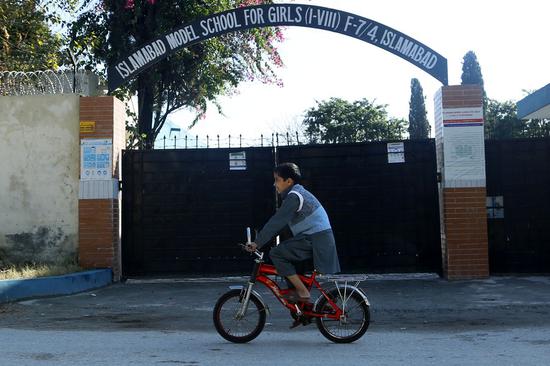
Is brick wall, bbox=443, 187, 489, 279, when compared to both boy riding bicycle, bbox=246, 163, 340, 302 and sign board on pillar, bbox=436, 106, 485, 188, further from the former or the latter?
boy riding bicycle, bbox=246, 163, 340, 302

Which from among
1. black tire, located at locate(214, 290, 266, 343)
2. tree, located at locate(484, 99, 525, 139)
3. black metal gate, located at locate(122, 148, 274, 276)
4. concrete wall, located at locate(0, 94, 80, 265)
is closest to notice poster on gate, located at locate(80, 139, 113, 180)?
concrete wall, located at locate(0, 94, 80, 265)

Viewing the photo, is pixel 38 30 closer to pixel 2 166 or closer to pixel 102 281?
pixel 2 166

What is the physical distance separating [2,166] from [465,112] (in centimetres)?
774

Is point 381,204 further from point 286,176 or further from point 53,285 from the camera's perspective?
point 53,285

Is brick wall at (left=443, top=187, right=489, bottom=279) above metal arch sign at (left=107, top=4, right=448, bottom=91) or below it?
below

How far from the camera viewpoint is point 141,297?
30.0 feet

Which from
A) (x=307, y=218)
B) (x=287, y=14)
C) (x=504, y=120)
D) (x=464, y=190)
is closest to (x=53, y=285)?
(x=307, y=218)

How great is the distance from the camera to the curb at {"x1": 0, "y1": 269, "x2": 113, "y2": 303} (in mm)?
8695

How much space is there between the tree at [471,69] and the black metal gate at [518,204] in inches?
1020

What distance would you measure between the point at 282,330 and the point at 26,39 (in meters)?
10.2

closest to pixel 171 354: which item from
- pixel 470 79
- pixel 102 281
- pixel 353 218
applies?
pixel 102 281

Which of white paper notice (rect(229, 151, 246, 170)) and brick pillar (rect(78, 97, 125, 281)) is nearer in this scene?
brick pillar (rect(78, 97, 125, 281))

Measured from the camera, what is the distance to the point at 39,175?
10516mm

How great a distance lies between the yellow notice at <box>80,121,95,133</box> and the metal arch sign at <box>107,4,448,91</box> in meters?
0.87
